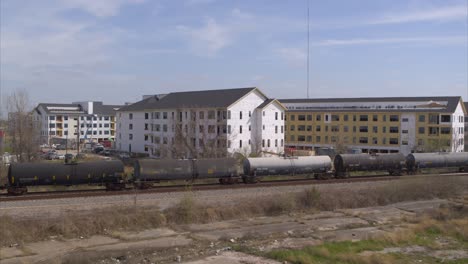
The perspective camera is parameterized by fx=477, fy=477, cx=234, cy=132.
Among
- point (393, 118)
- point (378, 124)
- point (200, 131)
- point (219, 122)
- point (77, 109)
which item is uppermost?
point (77, 109)

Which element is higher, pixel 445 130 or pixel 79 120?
pixel 79 120

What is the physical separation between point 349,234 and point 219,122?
54824mm

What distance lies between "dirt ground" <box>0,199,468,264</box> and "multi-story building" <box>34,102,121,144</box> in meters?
116

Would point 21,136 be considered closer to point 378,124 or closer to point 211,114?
point 211,114

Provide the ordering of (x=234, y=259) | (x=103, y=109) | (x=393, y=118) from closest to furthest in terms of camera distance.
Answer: (x=234, y=259) → (x=393, y=118) → (x=103, y=109)

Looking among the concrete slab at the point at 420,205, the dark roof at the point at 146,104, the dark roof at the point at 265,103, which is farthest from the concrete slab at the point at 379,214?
the dark roof at the point at 146,104

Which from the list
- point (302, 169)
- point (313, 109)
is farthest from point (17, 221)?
point (313, 109)

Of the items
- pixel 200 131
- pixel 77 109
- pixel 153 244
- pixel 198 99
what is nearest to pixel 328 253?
pixel 153 244

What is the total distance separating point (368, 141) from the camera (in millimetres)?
96750

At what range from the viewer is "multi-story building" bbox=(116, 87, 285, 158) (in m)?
75.7

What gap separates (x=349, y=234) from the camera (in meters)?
23.5

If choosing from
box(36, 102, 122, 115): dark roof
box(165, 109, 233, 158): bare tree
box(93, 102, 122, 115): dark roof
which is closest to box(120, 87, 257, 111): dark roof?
box(165, 109, 233, 158): bare tree

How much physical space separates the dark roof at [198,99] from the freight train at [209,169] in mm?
37615

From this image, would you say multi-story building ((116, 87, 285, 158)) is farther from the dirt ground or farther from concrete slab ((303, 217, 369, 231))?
the dirt ground
